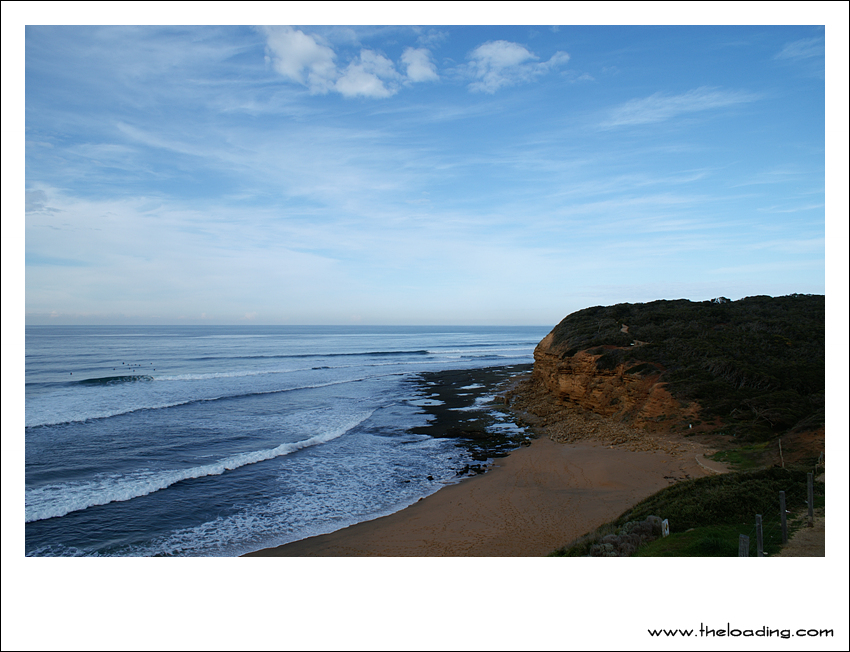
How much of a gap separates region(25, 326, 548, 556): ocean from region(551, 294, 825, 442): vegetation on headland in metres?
6.84

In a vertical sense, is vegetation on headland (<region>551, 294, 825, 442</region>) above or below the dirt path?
above

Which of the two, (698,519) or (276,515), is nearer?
(698,519)

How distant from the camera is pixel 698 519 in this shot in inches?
283

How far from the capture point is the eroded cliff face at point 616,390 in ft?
51.5

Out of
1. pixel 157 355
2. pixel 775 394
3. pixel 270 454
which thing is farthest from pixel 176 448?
pixel 157 355

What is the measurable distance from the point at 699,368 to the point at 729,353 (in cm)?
190

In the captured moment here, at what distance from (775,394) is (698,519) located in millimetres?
9842

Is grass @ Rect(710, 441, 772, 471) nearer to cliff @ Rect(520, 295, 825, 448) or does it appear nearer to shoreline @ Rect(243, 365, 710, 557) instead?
shoreline @ Rect(243, 365, 710, 557)

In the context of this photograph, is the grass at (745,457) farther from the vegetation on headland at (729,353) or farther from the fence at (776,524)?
the fence at (776,524)

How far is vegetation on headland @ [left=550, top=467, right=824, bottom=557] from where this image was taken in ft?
20.4

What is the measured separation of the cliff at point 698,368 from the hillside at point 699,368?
0.11ft

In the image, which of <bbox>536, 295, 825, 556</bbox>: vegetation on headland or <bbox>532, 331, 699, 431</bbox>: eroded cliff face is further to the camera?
<bbox>532, 331, 699, 431</bbox>: eroded cliff face

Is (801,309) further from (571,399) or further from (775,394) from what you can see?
(571,399)

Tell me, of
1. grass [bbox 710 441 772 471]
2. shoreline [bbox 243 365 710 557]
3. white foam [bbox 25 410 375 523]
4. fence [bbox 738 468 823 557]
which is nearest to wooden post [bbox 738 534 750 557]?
fence [bbox 738 468 823 557]
